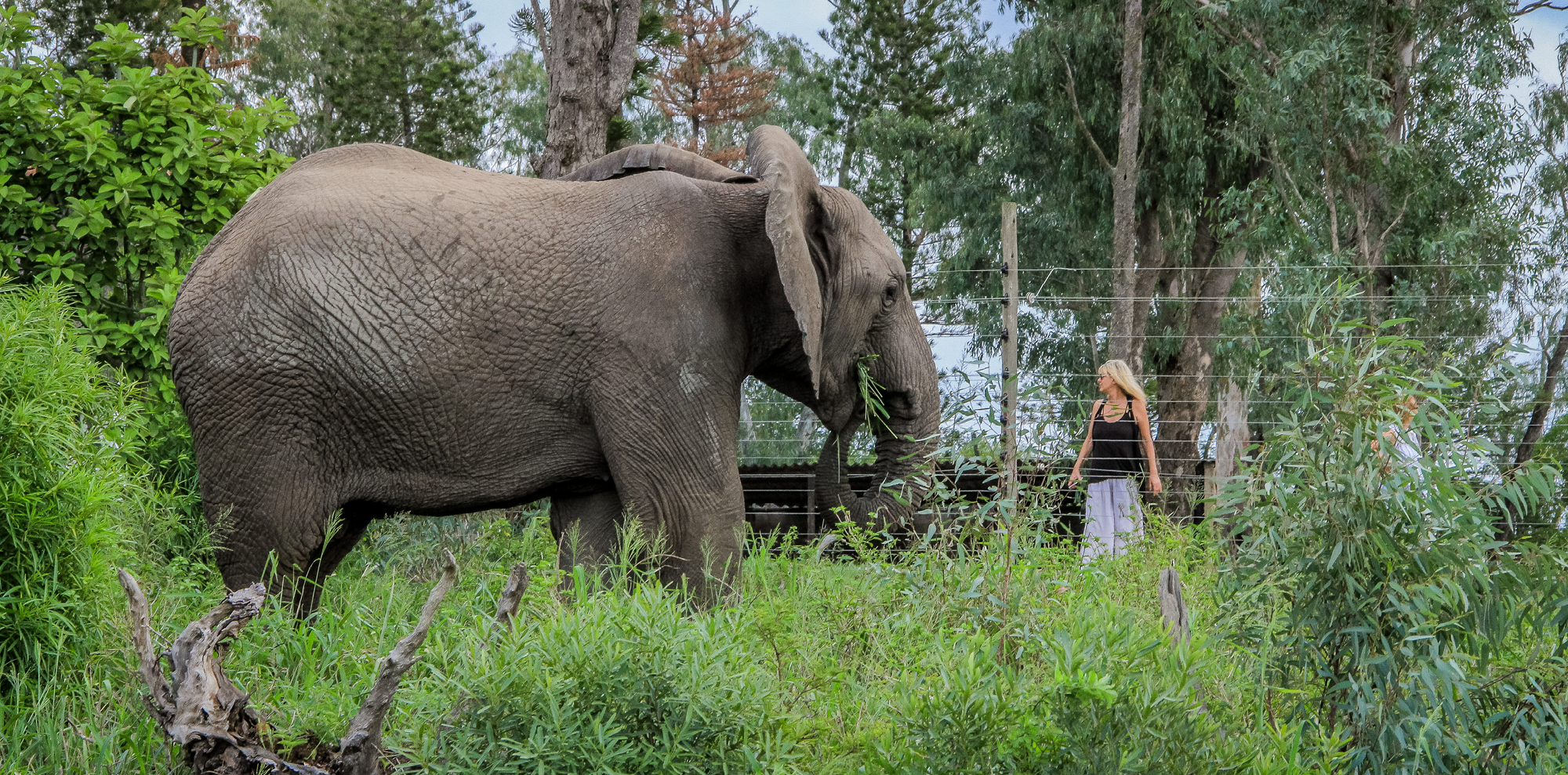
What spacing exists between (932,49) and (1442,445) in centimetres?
2245

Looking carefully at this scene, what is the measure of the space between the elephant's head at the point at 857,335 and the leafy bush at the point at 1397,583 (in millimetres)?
1638

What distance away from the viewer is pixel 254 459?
452 centimetres

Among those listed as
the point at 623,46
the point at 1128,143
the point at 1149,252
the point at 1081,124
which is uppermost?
the point at 1081,124

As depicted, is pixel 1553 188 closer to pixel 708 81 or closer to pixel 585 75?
pixel 585 75

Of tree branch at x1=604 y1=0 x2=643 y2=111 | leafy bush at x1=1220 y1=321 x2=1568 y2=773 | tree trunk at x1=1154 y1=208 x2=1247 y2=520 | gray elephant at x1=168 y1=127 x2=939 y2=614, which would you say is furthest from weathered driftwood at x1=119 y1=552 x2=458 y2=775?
tree trunk at x1=1154 y1=208 x2=1247 y2=520

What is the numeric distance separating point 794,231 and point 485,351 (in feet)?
3.72

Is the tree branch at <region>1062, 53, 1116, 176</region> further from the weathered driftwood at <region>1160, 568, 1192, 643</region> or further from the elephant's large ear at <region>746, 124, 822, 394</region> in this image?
the weathered driftwood at <region>1160, 568, 1192, 643</region>

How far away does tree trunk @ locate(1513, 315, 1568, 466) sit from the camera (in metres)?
9.58

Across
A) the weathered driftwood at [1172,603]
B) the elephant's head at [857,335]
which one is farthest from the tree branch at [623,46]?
the weathered driftwood at [1172,603]

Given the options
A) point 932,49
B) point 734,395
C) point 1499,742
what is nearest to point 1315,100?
point 734,395

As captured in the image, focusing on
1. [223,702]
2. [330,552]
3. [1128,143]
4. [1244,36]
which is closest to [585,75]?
[330,552]

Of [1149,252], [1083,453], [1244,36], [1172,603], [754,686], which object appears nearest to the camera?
[754,686]

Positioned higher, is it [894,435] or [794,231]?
[794,231]

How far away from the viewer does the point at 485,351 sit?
185 inches
